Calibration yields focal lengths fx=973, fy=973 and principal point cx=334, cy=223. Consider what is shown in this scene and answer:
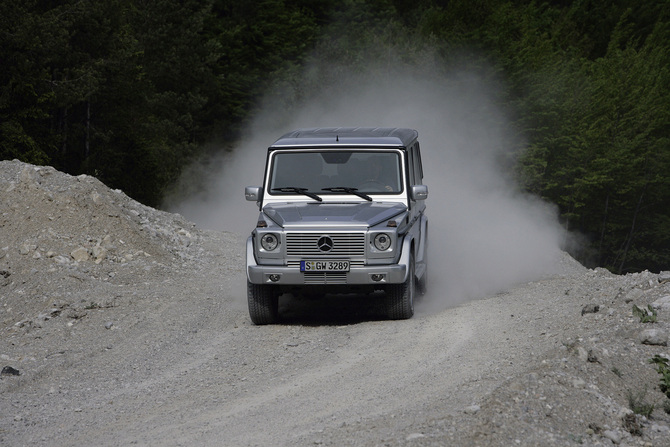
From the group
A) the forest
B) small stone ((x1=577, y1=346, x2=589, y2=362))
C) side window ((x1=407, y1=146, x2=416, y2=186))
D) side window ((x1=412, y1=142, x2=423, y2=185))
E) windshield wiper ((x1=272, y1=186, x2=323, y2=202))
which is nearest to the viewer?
small stone ((x1=577, y1=346, x2=589, y2=362))

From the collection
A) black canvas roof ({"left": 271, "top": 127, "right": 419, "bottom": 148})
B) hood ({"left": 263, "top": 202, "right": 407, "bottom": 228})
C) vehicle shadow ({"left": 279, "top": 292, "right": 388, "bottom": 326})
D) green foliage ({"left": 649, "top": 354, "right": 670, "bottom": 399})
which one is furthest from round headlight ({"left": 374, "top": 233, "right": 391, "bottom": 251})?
Answer: green foliage ({"left": 649, "top": 354, "right": 670, "bottom": 399})

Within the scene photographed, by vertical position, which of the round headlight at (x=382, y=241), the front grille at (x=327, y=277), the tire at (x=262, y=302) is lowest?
the tire at (x=262, y=302)

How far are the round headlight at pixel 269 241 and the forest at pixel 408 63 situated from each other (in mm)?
35788

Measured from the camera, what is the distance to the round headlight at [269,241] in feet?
39.2

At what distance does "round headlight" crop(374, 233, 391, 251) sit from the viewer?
11859mm

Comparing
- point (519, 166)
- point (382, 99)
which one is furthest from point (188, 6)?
point (519, 166)

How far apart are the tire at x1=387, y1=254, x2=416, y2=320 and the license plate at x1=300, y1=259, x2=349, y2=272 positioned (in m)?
0.77

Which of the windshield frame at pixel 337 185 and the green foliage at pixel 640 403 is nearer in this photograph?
the green foliage at pixel 640 403

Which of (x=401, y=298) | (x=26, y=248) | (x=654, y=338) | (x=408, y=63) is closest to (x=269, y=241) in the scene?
(x=401, y=298)

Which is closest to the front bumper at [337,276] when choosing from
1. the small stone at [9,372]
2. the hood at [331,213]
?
the hood at [331,213]

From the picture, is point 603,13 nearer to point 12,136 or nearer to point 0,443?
point 12,136

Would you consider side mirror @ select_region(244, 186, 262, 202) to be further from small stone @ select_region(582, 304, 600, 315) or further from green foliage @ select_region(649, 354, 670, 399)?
green foliage @ select_region(649, 354, 670, 399)

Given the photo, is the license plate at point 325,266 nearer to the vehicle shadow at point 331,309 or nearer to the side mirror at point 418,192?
the vehicle shadow at point 331,309

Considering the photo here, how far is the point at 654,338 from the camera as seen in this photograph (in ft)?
31.6
